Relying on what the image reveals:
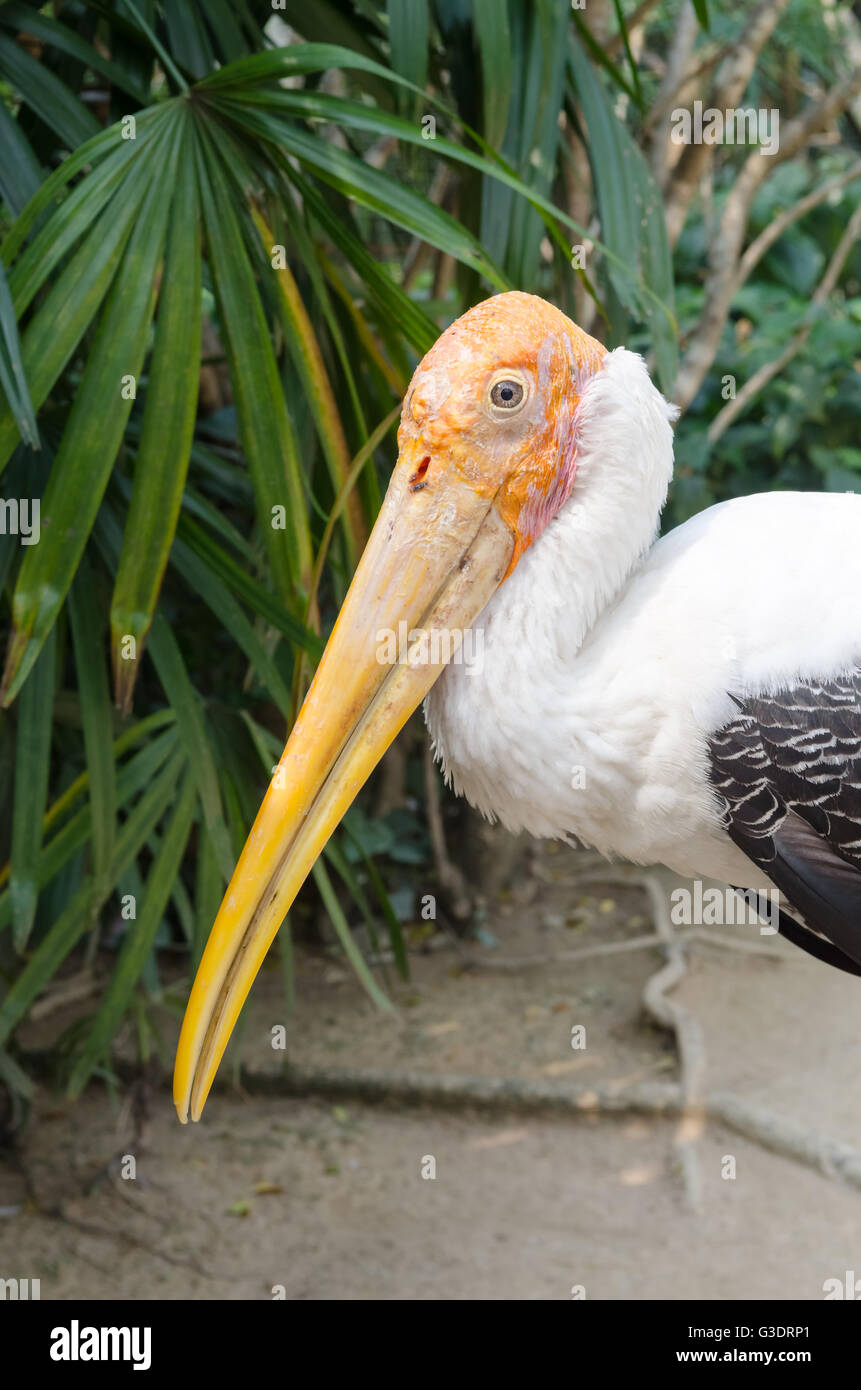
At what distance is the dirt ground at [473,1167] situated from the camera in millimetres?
3342

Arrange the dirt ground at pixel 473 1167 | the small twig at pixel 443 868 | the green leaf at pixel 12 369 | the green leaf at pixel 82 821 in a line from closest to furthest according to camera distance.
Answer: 1. the green leaf at pixel 12 369
2. the green leaf at pixel 82 821
3. the dirt ground at pixel 473 1167
4. the small twig at pixel 443 868

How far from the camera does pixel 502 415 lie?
1.58 m

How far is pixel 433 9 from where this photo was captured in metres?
2.54

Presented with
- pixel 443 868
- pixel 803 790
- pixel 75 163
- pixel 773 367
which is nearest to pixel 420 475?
pixel 803 790

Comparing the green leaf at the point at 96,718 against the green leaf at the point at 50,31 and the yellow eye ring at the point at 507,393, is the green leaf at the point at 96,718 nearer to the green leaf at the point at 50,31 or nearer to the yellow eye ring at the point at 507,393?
the green leaf at the point at 50,31

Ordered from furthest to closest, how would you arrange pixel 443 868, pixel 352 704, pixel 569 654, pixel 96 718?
pixel 443 868 → pixel 96 718 → pixel 569 654 → pixel 352 704

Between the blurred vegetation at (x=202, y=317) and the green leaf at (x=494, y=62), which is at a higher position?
the green leaf at (x=494, y=62)

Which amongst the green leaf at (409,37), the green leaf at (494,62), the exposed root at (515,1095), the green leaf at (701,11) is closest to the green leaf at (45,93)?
the green leaf at (409,37)

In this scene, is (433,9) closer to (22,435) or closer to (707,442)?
(22,435)

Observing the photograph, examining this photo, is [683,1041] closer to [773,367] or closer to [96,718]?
[96,718]

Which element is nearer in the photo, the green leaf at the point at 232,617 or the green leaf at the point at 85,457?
the green leaf at the point at 85,457

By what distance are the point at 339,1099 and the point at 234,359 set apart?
104 inches

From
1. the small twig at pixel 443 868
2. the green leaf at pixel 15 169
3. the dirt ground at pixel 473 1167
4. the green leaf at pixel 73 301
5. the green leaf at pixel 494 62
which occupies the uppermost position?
the green leaf at pixel 494 62

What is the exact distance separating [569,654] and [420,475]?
30cm
